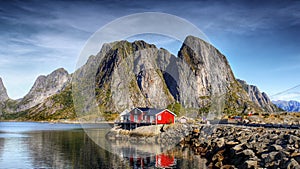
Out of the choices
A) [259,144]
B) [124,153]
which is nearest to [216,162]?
[259,144]

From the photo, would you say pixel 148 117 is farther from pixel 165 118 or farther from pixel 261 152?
pixel 261 152

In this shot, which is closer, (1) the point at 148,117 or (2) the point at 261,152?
(2) the point at 261,152

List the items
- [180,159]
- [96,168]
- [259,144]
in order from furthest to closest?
[180,159], [96,168], [259,144]

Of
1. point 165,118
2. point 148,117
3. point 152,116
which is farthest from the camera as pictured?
point 148,117

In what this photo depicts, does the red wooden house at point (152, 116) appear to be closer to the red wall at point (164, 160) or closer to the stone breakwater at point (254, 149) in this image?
the stone breakwater at point (254, 149)

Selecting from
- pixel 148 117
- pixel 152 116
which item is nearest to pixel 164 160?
pixel 152 116

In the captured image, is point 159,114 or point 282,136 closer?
point 282,136

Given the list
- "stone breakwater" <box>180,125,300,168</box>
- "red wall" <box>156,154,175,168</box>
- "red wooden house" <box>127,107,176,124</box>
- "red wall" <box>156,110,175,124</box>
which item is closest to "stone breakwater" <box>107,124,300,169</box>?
"stone breakwater" <box>180,125,300,168</box>

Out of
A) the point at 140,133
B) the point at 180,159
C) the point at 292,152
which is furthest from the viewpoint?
the point at 140,133

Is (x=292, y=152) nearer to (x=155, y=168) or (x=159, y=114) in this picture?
(x=155, y=168)

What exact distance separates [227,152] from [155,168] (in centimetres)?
1058

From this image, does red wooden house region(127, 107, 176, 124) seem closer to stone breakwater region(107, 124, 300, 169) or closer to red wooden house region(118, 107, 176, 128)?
red wooden house region(118, 107, 176, 128)

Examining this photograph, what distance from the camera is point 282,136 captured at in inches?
1483

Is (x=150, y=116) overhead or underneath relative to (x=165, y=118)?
overhead
